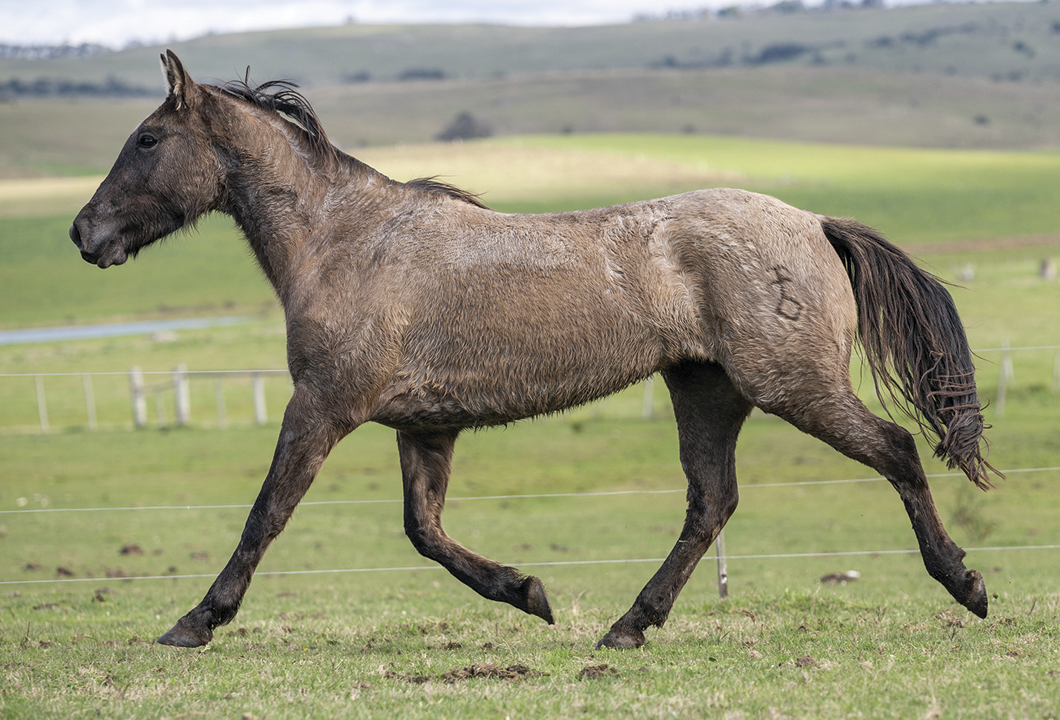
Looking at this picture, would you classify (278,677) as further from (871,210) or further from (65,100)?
(65,100)

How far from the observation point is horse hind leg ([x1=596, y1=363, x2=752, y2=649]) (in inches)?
229

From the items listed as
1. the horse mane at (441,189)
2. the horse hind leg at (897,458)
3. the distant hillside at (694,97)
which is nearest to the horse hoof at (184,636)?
the horse mane at (441,189)

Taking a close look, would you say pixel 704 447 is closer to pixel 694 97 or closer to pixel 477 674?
pixel 477 674

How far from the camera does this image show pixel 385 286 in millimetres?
5383

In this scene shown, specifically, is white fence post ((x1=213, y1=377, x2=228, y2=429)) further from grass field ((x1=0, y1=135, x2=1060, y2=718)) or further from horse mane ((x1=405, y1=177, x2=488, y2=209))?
horse mane ((x1=405, y1=177, x2=488, y2=209))

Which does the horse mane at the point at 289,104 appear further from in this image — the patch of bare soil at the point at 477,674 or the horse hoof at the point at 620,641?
the horse hoof at the point at 620,641

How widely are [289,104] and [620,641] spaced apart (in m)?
3.49

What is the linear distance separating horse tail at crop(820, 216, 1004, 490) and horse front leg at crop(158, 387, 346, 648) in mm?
2909

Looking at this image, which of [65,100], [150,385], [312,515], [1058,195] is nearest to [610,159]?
[1058,195]

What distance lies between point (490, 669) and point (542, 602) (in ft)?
2.62

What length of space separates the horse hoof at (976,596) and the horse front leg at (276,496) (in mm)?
3317

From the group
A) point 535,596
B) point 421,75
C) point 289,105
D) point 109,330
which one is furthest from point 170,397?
point 421,75

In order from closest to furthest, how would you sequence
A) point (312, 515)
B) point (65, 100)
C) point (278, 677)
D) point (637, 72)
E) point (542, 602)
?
point (278, 677), point (542, 602), point (312, 515), point (65, 100), point (637, 72)

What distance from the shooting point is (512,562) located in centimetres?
1138
